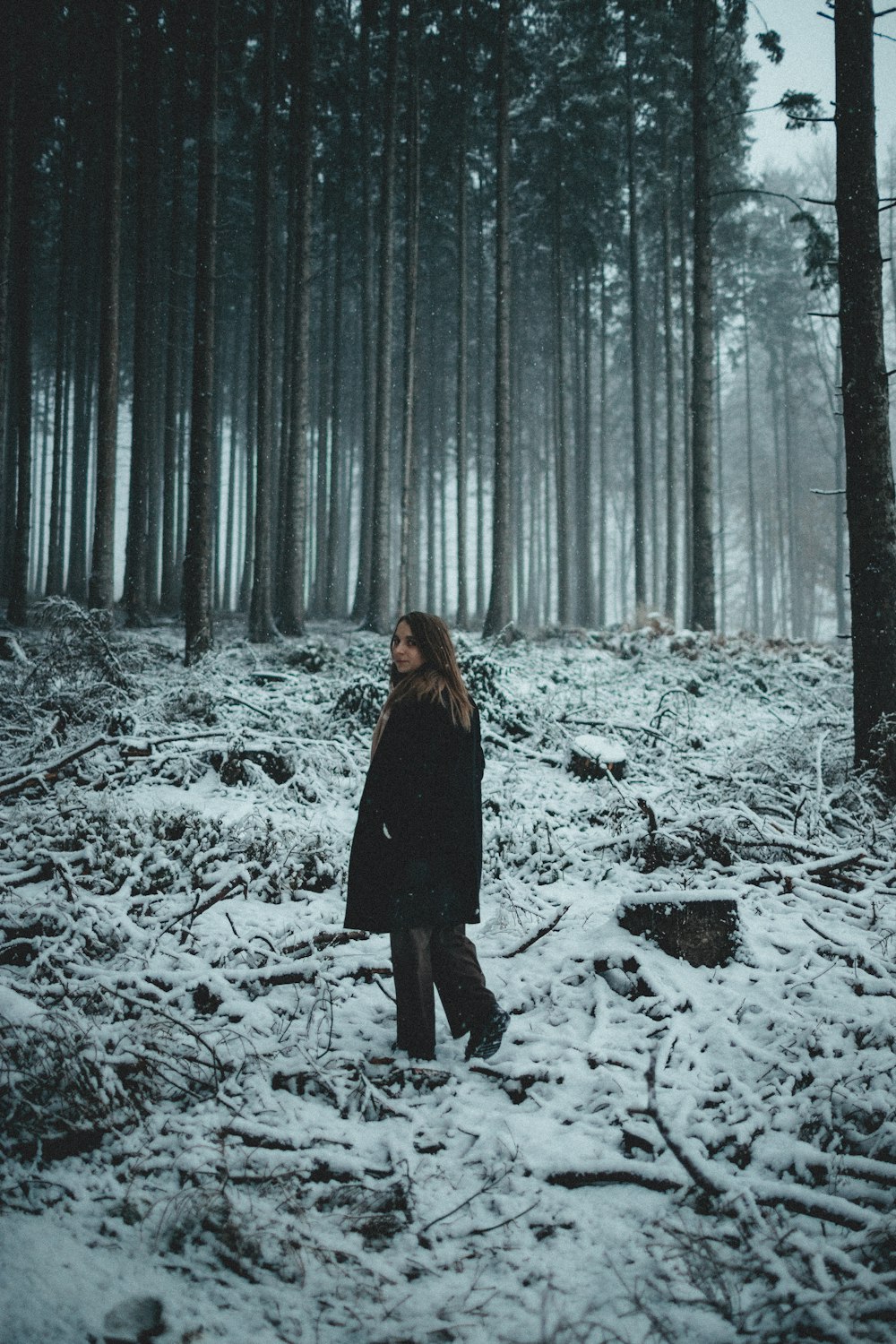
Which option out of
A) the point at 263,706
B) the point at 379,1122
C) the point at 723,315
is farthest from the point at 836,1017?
the point at 723,315

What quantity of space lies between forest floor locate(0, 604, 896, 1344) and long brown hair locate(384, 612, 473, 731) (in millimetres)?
1476

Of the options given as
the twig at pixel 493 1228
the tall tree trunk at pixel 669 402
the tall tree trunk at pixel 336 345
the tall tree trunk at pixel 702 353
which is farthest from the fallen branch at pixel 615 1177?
the tall tree trunk at pixel 336 345

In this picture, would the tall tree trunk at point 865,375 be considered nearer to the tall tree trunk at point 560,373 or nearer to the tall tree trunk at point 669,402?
the tall tree trunk at point 669,402

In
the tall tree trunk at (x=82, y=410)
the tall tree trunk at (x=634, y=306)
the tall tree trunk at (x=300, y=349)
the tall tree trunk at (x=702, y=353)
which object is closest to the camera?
the tall tree trunk at (x=300, y=349)

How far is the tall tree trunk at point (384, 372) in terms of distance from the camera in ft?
49.5

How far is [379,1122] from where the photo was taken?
261cm

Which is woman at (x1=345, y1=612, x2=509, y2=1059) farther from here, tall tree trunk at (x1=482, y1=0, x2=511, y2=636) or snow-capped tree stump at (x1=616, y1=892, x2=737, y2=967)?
tall tree trunk at (x1=482, y1=0, x2=511, y2=636)

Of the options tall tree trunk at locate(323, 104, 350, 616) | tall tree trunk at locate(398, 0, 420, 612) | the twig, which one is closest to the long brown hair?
the twig

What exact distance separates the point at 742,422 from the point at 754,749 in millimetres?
35947

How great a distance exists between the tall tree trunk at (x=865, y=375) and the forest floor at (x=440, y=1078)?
0.93 meters

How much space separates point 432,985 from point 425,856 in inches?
24.5

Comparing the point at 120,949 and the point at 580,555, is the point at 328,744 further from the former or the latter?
the point at 580,555

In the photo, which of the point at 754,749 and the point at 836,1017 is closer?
the point at 836,1017

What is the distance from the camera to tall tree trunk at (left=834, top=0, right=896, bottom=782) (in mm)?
5336
